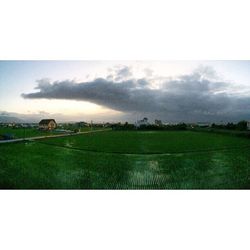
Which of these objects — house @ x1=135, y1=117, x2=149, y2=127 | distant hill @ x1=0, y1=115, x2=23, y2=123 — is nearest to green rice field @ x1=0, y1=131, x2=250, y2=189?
house @ x1=135, y1=117, x2=149, y2=127

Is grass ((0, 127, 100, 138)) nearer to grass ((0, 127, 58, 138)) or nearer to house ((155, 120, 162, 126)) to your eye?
grass ((0, 127, 58, 138))

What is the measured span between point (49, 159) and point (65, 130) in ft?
4.25

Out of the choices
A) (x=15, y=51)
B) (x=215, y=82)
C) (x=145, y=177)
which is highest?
(x=15, y=51)

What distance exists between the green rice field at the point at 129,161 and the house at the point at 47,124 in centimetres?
46

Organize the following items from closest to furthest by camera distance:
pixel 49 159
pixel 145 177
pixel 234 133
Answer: pixel 145 177, pixel 49 159, pixel 234 133

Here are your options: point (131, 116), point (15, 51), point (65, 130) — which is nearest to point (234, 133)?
point (131, 116)

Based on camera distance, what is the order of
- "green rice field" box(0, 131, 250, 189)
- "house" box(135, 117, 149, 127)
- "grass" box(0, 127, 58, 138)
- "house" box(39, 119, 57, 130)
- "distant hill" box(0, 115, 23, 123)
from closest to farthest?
"green rice field" box(0, 131, 250, 189) < "distant hill" box(0, 115, 23, 123) < "house" box(39, 119, 57, 130) < "house" box(135, 117, 149, 127) < "grass" box(0, 127, 58, 138)

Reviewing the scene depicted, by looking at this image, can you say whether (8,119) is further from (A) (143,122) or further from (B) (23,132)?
(A) (143,122)

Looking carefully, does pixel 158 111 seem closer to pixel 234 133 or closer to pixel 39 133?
pixel 234 133

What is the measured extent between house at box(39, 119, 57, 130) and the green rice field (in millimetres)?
460

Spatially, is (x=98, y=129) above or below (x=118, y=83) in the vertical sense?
below

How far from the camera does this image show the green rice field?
8.34m

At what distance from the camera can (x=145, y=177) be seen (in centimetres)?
845

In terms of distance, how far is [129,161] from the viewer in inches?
351
